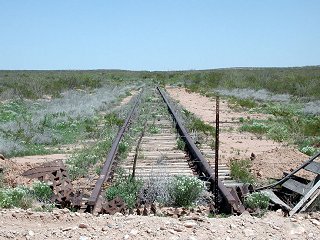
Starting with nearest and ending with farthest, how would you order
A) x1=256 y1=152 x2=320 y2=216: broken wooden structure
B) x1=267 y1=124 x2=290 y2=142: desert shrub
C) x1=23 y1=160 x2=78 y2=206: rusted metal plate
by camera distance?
1. x1=256 y1=152 x2=320 y2=216: broken wooden structure
2. x1=23 y1=160 x2=78 y2=206: rusted metal plate
3. x1=267 y1=124 x2=290 y2=142: desert shrub

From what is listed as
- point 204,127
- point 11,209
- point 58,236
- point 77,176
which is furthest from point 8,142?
point 58,236

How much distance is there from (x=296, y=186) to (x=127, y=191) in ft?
8.35

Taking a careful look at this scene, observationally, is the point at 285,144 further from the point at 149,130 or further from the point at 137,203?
the point at 137,203

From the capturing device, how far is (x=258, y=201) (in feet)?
23.1

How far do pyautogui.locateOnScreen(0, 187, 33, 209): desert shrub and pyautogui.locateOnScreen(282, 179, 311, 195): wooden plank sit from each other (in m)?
3.81

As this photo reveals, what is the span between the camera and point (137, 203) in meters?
7.60

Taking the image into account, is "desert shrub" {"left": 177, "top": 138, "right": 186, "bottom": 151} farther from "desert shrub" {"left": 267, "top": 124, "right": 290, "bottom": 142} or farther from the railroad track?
"desert shrub" {"left": 267, "top": 124, "right": 290, "bottom": 142}

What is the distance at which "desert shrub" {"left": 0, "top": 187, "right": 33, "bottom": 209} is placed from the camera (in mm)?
7035

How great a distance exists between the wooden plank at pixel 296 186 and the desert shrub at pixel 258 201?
830 millimetres

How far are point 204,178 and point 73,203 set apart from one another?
2.96 metres

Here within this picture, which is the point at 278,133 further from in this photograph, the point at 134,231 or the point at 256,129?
the point at 134,231

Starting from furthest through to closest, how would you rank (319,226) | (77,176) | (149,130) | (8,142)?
(149,130) → (8,142) → (77,176) → (319,226)

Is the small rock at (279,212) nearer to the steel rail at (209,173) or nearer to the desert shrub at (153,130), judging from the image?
the steel rail at (209,173)

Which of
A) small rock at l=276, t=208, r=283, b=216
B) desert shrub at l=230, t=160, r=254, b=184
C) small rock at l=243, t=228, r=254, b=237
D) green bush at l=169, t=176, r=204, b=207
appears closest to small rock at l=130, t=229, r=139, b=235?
small rock at l=243, t=228, r=254, b=237
